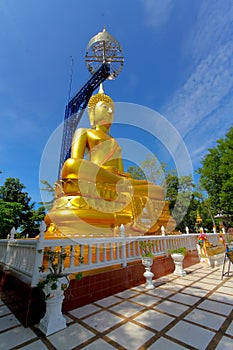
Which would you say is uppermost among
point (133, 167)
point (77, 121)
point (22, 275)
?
point (77, 121)

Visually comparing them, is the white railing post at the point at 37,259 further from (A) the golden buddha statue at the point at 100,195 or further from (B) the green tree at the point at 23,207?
(B) the green tree at the point at 23,207

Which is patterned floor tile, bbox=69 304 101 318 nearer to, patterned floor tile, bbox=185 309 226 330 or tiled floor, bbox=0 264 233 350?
tiled floor, bbox=0 264 233 350

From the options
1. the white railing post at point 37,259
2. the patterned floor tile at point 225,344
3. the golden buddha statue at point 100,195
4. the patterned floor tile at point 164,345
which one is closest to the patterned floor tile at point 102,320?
the patterned floor tile at point 164,345

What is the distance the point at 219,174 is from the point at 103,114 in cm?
1055

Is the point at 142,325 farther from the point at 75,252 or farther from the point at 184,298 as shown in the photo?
the point at 75,252

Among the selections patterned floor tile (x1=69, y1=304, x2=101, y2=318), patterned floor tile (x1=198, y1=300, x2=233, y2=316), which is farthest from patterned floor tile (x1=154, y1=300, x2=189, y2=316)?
patterned floor tile (x1=69, y1=304, x2=101, y2=318)

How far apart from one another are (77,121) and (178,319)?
46.9 ft

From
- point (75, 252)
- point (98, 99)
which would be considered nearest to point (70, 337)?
A: point (75, 252)

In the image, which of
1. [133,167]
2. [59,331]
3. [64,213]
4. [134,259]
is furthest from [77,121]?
[59,331]

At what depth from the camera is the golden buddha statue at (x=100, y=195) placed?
5738mm

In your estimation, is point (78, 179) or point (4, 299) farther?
point (78, 179)

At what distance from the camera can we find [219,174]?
1423cm

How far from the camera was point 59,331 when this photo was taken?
2.10 m

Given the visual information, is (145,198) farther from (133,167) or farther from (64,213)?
(133,167)
